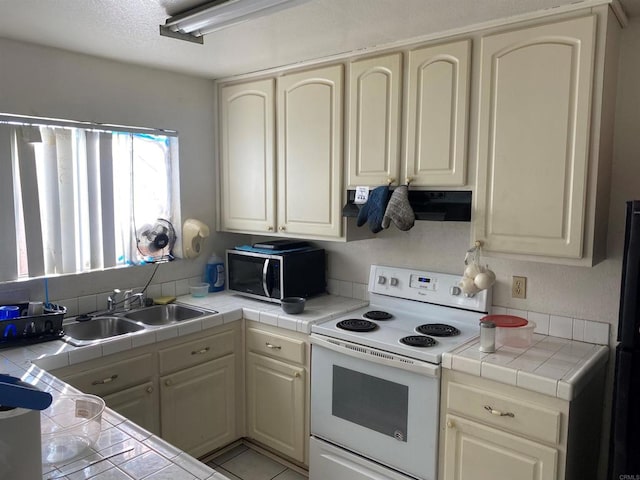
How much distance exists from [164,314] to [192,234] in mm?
534

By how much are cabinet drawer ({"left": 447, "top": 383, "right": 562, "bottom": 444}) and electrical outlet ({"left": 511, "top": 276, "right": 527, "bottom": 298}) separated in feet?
2.13

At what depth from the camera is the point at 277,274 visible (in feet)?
9.46

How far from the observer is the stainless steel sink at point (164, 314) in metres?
2.86

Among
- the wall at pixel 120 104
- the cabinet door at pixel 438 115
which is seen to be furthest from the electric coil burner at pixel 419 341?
the wall at pixel 120 104

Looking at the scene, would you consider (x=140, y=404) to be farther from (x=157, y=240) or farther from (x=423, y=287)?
(x=423, y=287)

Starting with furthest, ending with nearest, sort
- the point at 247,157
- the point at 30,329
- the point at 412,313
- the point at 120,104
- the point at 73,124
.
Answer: the point at 247,157 → the point at 120,104 → the point at 412,313 → the point at 73,124 → the point at 30,329

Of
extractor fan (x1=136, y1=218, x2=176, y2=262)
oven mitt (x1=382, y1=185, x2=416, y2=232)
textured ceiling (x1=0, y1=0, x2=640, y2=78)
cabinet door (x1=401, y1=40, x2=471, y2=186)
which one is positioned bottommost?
extractor fan (x1=136, y1=218, x2=176, y2=262)

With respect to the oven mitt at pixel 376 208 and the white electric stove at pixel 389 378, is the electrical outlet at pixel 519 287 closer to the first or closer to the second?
the white electric stove at pixel 389 378

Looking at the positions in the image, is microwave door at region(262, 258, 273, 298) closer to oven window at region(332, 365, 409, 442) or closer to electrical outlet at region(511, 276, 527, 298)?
oven window at region(332, 365, 409, 442)

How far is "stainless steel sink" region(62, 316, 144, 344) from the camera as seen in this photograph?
259 cm

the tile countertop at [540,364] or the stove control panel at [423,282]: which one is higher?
the stove control panel at [423,282]

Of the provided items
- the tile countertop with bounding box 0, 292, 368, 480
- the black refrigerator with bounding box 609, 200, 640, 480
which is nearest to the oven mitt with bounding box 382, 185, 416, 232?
the tile countertop with bounding box 0, 292, 368, 480

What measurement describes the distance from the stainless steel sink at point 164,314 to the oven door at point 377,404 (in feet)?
2.84

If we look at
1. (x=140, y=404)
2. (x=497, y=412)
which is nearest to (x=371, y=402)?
(x=497, y=412)
